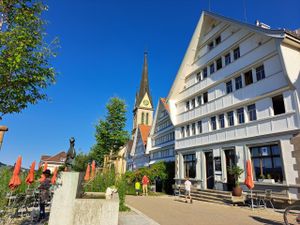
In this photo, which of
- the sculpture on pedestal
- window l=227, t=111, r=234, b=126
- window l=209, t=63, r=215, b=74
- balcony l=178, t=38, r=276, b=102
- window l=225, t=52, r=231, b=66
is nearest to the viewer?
the sculpture on pedestal

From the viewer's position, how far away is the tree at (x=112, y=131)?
96.7 ft

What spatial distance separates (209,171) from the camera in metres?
19.4

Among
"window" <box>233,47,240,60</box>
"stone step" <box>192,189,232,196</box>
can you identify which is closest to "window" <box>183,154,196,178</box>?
"stone step" <box>192,189,232,196</box>

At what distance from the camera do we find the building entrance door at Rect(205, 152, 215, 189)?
62.1 ft

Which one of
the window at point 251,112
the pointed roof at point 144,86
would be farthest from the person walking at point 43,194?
the pointed roof at point 144,86

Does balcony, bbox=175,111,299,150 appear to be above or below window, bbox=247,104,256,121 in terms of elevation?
below

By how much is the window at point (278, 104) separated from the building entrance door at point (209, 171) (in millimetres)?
6838

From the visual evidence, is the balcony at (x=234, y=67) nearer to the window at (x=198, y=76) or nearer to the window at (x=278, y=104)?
the window at (x=198, y=76)

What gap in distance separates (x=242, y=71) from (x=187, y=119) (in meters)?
7.71

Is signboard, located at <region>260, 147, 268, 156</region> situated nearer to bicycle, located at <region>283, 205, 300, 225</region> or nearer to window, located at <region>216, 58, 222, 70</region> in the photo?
bicycle, located at <region>283, 205, 300, 225</region>

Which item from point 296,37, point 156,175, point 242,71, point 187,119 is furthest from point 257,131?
point 156,175

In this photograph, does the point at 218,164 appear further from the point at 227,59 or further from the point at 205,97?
the point at 227,59

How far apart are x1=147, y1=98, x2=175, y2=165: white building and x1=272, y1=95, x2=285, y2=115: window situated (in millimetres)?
15414

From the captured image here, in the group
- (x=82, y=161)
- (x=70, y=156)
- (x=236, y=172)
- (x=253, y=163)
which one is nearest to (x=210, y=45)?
(x=253, y=163)
